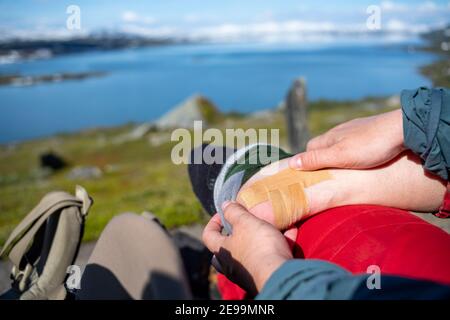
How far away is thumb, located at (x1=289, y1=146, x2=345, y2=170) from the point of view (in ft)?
8.80

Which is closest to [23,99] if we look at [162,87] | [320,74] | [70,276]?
[162,87]

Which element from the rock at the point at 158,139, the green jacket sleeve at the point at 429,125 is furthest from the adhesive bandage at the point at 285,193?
the rock at the point at 158,139

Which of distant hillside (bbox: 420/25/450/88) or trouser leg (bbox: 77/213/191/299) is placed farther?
distant hillside (bbox: 420/25/450/88)

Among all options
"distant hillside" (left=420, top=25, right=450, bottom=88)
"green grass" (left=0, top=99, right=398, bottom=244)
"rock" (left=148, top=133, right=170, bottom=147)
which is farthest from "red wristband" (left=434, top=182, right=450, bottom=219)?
"rock" (left=148, top=133, right=170, bottom=147)

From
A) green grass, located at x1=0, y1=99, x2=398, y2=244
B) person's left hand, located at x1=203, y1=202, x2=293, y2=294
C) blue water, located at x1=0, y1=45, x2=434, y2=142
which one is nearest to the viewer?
person's left hand, located at x1=203, y1=202, x2=293, y2=294

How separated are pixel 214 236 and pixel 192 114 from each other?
A: 56.2 metres

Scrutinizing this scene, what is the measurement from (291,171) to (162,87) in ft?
462

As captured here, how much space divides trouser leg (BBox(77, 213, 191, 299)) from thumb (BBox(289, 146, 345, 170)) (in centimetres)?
109

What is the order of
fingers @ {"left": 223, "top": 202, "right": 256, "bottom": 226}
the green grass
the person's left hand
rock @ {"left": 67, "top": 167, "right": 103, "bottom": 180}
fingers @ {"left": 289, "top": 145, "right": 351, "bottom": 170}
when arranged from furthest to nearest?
rock @ {"left": 67, "top": 167, "right": 103, "bottom": 180} → the green grass → fingers @ {"left": 289, "top": 145, "right": 351, "bottom": 170} → fingers @ {"left": 223, "top": 202, "right": 256, "bottom": 226} → the person's left hand

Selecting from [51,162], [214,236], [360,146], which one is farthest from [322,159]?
[51,162]

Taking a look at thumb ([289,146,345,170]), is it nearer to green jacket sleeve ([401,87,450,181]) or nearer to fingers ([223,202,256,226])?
green jacket sleeve ([401,87,450,181])

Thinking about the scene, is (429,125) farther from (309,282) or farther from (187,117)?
(187,117)

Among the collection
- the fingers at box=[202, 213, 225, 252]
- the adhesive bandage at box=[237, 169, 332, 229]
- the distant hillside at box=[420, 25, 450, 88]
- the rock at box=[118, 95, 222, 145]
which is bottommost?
the rock at box=[118, 95, 222, 145]

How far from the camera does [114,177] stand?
33688 millimetres
